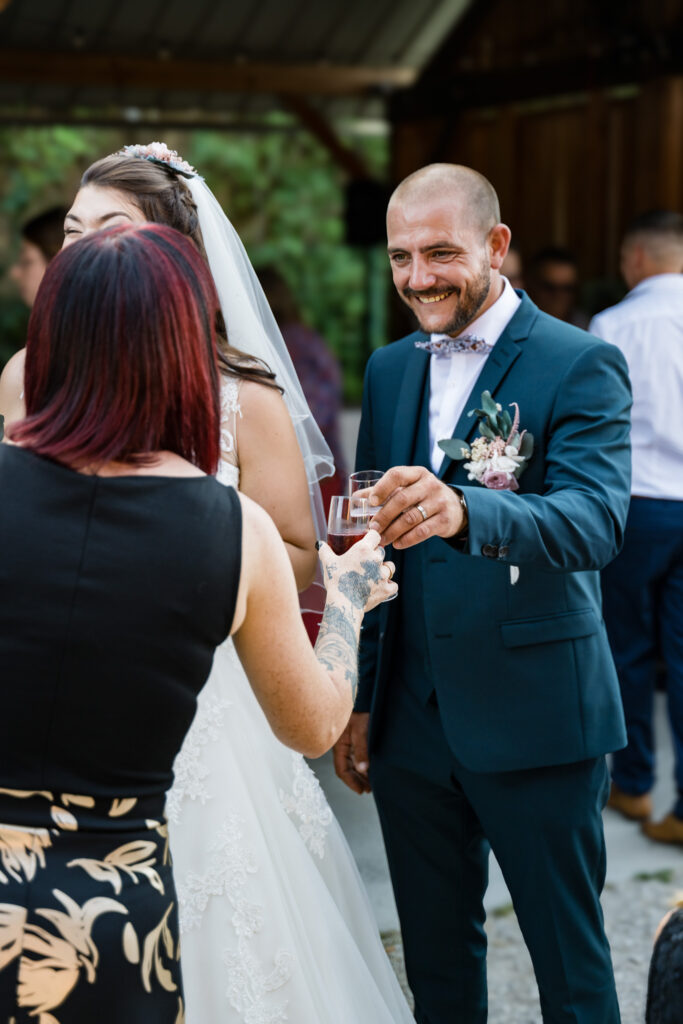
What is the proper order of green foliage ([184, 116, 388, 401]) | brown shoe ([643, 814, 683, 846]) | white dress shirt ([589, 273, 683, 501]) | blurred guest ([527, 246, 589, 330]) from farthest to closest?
green foliage ([184, 116, 388, 401]) < blurred guest ([527, 246, 589, 330]) < white dress shirt ([589, 273, 683, 501]) < brown shoe ([643, 814, 683, 846])

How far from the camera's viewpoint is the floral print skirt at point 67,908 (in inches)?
58.5

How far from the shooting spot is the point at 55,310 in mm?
1498

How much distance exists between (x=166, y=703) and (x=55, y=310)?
0.51 meters

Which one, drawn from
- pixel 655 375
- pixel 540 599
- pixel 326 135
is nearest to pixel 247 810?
pixel 540 599

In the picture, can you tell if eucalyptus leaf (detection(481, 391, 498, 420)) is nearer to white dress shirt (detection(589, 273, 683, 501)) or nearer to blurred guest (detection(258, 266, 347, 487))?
white dress shirt (detection(589, 273, 683, 501))

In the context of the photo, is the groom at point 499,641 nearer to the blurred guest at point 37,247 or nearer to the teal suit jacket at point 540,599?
the teal suit jacket at point 540,599

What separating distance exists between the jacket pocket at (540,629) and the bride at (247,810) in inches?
16.4

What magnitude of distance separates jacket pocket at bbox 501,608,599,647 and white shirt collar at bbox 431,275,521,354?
576mm

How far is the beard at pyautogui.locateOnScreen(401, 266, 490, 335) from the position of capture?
243 centimetres

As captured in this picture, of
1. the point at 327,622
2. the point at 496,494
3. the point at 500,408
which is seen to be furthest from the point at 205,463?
the point at 500,408

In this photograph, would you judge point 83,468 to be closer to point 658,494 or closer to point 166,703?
point 166,703

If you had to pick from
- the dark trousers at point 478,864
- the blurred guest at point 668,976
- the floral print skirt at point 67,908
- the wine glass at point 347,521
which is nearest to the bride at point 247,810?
the dark trousers at point 478,864

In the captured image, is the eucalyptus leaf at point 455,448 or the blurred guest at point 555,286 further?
the blurred guest at point 555,286

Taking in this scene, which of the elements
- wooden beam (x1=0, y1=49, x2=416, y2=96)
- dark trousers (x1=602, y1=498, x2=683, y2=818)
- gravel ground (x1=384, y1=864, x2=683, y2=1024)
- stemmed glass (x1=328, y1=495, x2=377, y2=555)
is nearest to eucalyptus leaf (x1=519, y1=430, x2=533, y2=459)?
stemmed glass (x1=328, y1=495, x2=377, y2=555)
